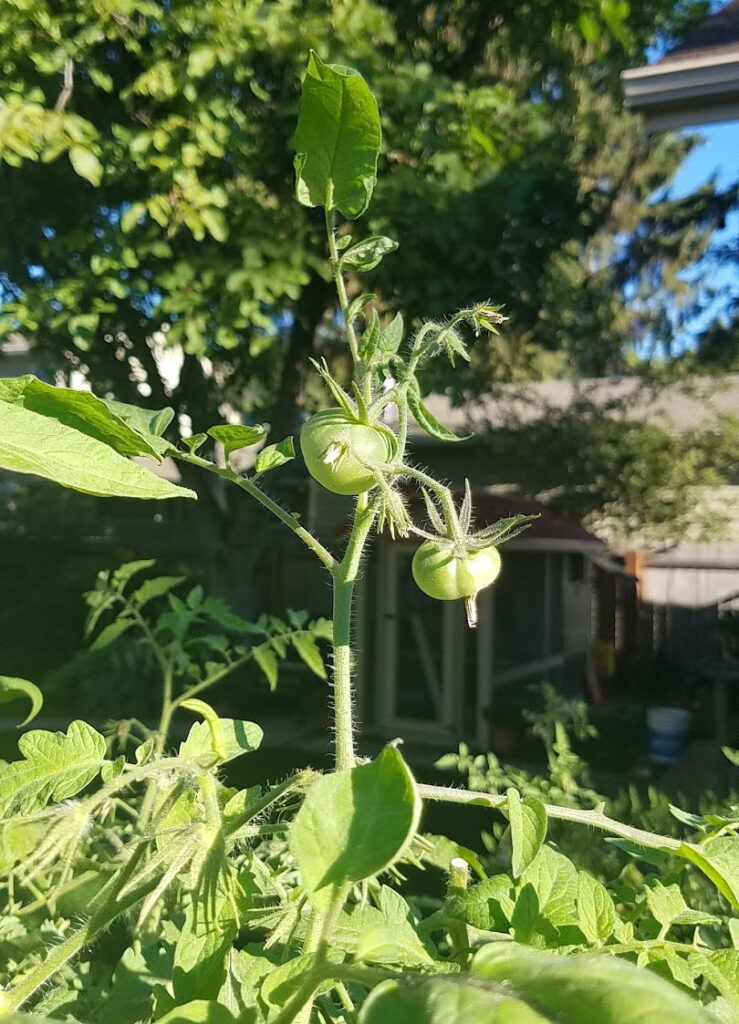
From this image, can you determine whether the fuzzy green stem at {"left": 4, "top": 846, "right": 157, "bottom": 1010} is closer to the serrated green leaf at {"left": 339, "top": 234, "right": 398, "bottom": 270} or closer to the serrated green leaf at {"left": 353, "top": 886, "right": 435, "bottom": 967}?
the serrated green leaf at {"left": 353, "top": 886, "right": 435, "bottom": 967}

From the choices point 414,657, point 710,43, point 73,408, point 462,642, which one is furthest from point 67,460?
point 414,657

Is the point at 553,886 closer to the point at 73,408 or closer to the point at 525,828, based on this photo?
the point at 525,828

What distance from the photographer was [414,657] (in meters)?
7.86

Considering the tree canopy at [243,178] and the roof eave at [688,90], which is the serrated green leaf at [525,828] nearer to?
the tree canopy at [243,178]

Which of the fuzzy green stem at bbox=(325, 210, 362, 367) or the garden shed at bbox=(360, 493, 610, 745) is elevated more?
the fuzzy green stem at bbox=(325, 210, 362, 367)

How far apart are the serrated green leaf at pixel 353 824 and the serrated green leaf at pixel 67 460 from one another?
191 millimetres

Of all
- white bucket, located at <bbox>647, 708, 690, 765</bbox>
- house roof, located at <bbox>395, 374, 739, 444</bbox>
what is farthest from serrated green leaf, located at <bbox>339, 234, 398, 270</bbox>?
white bucket, located at <bbox>647, 708, 690, 765</bbox>

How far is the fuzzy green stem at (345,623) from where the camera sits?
1.99 ft

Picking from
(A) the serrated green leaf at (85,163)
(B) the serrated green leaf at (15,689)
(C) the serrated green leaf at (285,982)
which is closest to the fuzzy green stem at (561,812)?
(C) the serrated green leaf at (285,982)

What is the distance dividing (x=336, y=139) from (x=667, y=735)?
23.6 ft

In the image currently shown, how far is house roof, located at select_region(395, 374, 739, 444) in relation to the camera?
7480 millimetres

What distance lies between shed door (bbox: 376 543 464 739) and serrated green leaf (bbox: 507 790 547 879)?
6793 mm

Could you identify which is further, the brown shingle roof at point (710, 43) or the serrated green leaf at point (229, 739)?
the brown shingle roof at point (710, 43)

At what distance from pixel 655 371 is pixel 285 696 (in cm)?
491
